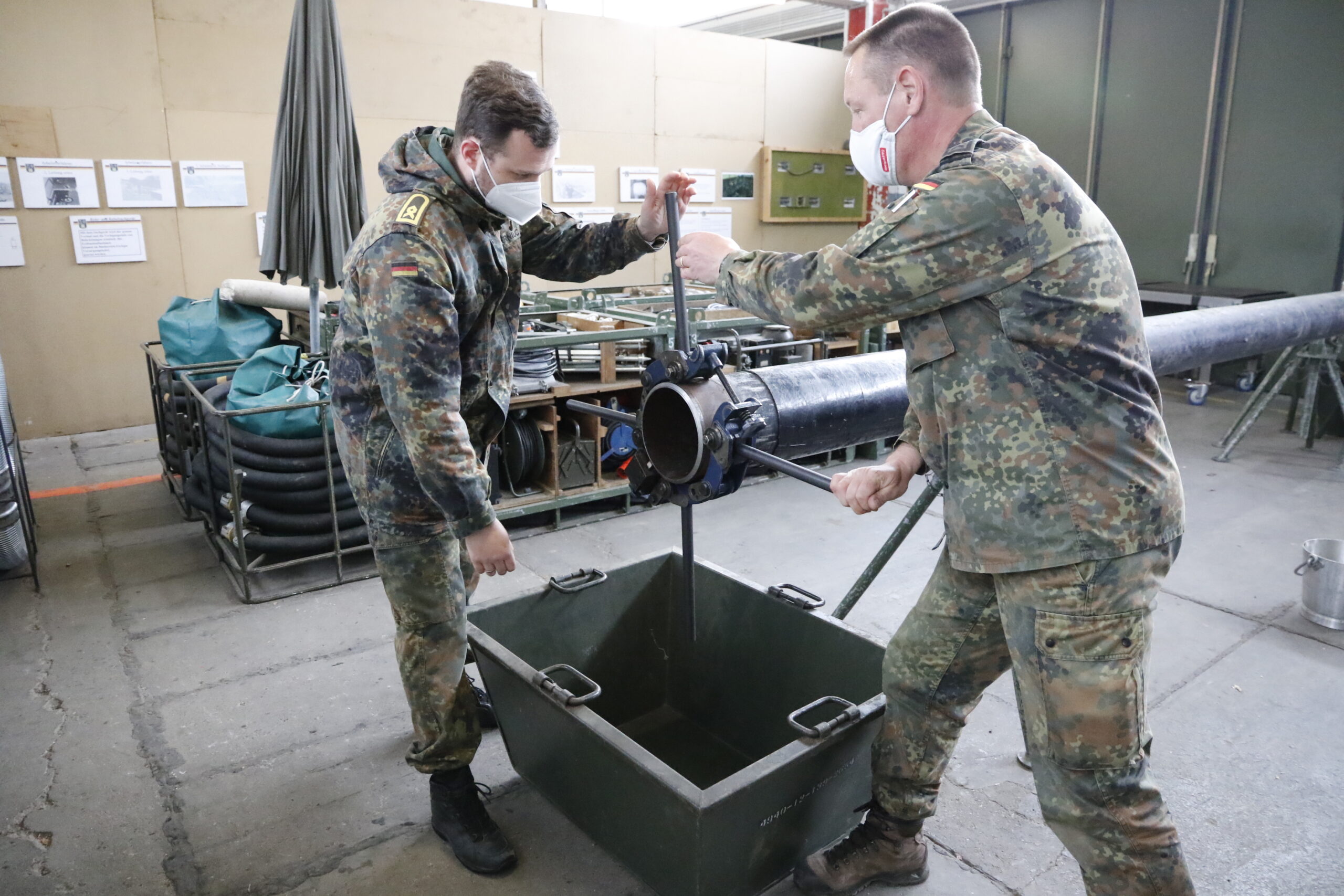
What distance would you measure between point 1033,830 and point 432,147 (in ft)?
6.70

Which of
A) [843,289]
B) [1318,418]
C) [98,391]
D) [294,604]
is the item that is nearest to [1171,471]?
[843,289]

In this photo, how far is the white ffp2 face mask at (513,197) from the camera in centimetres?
178

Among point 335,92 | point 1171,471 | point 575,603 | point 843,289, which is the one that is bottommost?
point 575,603

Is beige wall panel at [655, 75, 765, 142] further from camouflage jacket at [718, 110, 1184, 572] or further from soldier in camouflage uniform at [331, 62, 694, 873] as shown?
camouflage jacket at [718, 110, 1184, 572]

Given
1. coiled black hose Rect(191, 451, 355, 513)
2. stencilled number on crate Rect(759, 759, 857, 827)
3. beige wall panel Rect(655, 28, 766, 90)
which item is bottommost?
stencilled number on crate Rect(759, 759, 857, 827)

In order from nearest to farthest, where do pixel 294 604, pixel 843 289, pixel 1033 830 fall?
pixel 843 289 < pixel 1033 830 < pixel 294 604

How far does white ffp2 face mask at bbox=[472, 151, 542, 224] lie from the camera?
1.78 meters

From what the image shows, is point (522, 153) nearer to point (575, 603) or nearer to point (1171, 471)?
point (575, 603)

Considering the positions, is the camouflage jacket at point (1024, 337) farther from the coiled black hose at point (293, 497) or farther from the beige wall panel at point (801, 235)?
the beige wall panel at point (801, 235)

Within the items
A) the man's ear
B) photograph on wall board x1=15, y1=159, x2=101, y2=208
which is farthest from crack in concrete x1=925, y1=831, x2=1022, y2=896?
photograph on wall board x1=15, y1=159, x2=101, y2=208

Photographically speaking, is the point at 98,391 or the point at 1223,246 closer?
the point at 98,391

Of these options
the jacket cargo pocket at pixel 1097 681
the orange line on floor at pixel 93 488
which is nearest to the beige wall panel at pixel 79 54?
the orange line on floor at pixel 93 488

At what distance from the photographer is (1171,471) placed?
1.47 metres

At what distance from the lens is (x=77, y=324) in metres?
5.30
